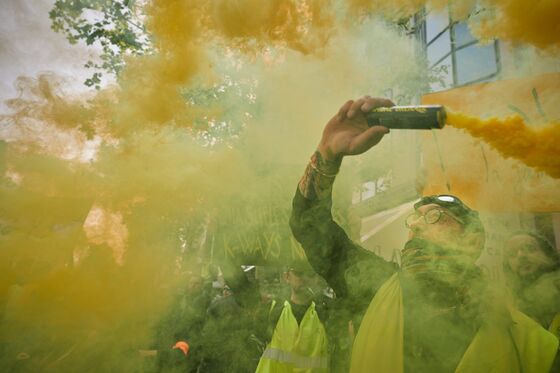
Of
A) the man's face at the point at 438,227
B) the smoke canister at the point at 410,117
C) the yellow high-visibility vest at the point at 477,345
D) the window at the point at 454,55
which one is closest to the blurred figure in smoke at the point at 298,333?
the yellow high-visibility vest at the point at 477,345

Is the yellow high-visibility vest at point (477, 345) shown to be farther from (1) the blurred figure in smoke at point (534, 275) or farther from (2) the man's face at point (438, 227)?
(1) the blurred figure in smoke at point (534, 275)

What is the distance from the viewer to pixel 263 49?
8.77ft

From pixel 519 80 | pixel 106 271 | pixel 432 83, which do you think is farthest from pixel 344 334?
pixel 432 83

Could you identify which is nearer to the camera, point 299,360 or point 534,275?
point 534,275

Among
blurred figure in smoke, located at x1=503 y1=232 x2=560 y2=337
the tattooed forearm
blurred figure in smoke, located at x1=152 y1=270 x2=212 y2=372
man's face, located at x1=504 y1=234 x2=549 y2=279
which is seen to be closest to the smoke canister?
the tattooed forearm

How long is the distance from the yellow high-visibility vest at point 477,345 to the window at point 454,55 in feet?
18.2

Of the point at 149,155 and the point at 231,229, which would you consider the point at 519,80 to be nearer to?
the point at 231,229

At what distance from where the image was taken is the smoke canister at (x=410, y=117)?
1.23 metres

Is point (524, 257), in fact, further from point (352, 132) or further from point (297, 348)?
point (297, 348)

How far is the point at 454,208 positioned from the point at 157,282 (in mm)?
2527

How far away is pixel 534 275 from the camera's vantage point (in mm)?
2197

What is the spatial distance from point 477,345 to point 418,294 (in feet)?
1.08

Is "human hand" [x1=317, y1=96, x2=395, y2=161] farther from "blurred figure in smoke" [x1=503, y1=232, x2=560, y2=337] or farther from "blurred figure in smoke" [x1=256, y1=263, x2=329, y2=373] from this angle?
"blurred figure in smoke" [x1=256, y1=263, x2=329, y2=373]

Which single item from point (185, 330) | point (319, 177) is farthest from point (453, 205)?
point (185, 330)
